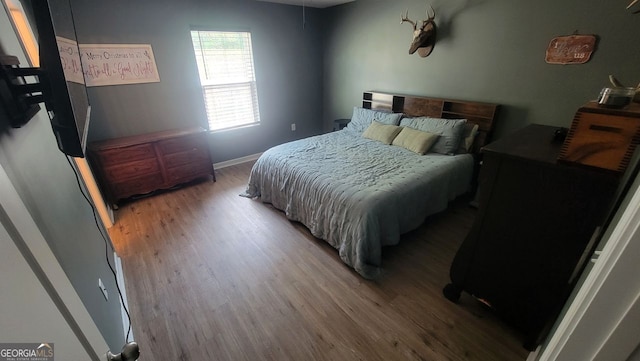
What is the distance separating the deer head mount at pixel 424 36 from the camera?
118 inches

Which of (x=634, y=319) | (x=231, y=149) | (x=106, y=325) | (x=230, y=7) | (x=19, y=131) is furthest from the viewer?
(x=231, y=149)

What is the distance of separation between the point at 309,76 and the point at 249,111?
1.34m

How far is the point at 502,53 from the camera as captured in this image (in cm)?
258

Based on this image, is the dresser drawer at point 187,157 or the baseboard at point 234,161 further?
the baseboard at point 234,161

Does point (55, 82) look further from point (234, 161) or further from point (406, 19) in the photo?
point (234, 161)

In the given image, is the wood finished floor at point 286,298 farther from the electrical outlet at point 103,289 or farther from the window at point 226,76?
the window at point 226,76

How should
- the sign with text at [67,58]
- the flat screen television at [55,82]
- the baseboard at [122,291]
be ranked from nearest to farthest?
1. the flat screen television at [55,82]
2. the sign with text at [67,58]
3. the baseboard at [122,291]

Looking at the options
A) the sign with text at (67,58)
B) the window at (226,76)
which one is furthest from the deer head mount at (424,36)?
the sign with text at (67,58)

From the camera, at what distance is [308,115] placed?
493 centimetres

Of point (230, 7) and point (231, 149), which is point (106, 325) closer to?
point (231, 149)

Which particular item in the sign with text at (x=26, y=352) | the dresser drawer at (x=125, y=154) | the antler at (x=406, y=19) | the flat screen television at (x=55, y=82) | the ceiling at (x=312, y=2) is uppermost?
the ceiling at (x=312, y=2)

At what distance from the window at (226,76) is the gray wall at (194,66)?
0.36 feet

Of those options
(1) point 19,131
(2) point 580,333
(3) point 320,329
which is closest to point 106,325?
(1) point 19,131

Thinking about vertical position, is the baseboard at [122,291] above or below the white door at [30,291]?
below
